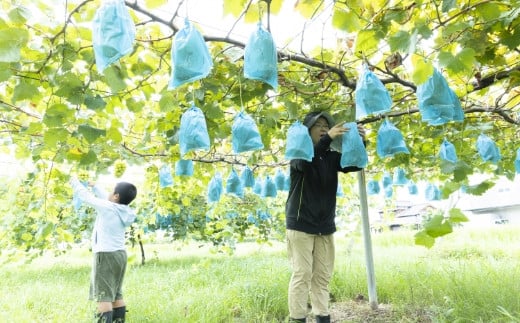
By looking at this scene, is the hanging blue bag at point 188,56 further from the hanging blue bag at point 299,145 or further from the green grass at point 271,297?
the green grass at point 271,297

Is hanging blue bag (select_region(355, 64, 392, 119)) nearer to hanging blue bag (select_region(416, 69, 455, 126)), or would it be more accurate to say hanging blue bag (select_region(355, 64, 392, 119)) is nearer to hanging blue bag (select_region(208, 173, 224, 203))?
hanging blue bag (select_region(416, 69, 455, 126))

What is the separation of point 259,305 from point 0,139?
7.46 feet

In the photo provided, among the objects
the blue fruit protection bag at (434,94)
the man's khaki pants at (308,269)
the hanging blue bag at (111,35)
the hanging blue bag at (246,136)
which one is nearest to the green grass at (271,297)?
the man's khaki pants at (308,269)

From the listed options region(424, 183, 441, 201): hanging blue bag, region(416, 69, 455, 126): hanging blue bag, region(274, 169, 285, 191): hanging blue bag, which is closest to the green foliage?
region(416, 69, 455, 126): hanging blue bag

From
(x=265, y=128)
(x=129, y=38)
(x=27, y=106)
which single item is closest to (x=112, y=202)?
(x=27, y=106)

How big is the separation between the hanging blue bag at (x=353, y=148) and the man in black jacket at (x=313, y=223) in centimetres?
24

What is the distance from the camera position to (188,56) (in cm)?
114

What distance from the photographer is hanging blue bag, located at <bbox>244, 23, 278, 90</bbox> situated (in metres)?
1.26

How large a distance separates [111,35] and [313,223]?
176 cm

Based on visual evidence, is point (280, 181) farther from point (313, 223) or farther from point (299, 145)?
point (299, 145)

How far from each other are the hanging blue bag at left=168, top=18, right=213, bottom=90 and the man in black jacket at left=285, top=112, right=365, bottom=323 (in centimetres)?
132

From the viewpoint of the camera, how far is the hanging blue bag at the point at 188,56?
1.13 m

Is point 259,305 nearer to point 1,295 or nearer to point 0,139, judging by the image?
point 0,139

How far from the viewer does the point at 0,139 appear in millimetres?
2596
